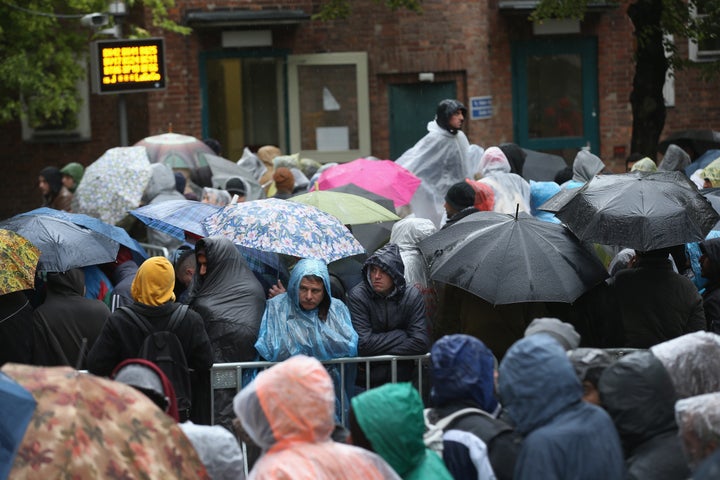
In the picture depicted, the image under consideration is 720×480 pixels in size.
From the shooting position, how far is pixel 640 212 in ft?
25.8

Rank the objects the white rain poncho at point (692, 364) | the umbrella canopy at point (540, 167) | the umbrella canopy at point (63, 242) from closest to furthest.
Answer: the white rain poncho at point (692, 364), the umbrella canopy at point (63, 242), the umbrella canopy at point (540, 167)

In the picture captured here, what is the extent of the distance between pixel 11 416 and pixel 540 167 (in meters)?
10.8

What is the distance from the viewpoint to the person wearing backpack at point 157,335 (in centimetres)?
718

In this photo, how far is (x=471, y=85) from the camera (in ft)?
70.6

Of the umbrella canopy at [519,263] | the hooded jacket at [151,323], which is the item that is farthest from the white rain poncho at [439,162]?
the hooded jacket at [151,323]

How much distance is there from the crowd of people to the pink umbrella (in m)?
0.55

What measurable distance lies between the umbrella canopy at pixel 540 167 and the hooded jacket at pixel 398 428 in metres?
9.72

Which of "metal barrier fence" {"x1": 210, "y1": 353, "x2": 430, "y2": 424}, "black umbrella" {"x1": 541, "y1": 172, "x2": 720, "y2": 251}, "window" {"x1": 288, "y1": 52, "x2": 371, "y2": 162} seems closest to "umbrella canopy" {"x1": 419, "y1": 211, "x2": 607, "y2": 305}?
"black umbrella" {"x1": 541, "y1": 172, "x2": 720, "y2": 251}

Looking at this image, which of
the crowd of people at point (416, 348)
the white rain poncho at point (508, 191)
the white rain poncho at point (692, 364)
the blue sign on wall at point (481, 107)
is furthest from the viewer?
the blue sign on wall at point (481, 107)

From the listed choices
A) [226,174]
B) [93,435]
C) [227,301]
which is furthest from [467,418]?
[226,174]

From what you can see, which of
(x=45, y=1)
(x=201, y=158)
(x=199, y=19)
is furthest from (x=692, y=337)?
(x=199, y=19)

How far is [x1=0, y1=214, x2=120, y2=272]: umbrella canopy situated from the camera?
891cm

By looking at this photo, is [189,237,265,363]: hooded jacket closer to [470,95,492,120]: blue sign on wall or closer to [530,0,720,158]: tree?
[530,0,720,158]: tree

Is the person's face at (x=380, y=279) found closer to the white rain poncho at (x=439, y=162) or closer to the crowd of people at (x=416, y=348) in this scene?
the crowd of people at (x=416, y=348)
